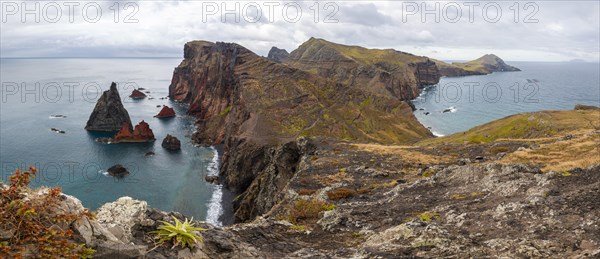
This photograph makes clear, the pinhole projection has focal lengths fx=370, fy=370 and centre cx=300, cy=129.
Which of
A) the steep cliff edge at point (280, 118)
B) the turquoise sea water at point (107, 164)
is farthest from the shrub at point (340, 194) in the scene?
the turquoise sea water at point (107, 164)

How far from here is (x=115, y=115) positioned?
142000mm

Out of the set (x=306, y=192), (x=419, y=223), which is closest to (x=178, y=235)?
(x=419, y=223)

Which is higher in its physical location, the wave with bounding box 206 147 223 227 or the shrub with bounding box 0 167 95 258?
the shrub with bounding box 0 167 95 258

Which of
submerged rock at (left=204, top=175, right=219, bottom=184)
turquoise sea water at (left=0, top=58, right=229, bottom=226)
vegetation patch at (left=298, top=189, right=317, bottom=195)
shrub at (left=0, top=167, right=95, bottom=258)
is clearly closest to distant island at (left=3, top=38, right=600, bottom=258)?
vegetation patch at (left=298, top=189, right=317, bottom=195)

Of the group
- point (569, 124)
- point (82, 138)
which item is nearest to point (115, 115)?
point (82, 138)

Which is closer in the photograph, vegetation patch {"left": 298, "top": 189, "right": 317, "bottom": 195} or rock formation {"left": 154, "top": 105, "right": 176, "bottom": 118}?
vegetation patch {"left": 298, "top": 189, "right": 317, "bottom": 195}

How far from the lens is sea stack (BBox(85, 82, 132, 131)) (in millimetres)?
139375

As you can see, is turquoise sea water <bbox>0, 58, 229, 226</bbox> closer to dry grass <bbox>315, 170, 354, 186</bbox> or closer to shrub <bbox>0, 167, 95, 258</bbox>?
dry grass <bbox>315, 170, 354, 186</bbox>

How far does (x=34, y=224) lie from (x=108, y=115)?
148 metres

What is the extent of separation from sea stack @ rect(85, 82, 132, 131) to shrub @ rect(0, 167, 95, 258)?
13966 centimetres

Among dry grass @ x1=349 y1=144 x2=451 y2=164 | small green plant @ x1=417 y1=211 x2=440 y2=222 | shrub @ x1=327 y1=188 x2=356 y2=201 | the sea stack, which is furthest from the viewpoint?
the sea stack

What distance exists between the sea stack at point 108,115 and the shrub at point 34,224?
13966cm

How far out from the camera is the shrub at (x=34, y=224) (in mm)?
8391

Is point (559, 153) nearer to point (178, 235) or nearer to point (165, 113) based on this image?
point (178, 235)
